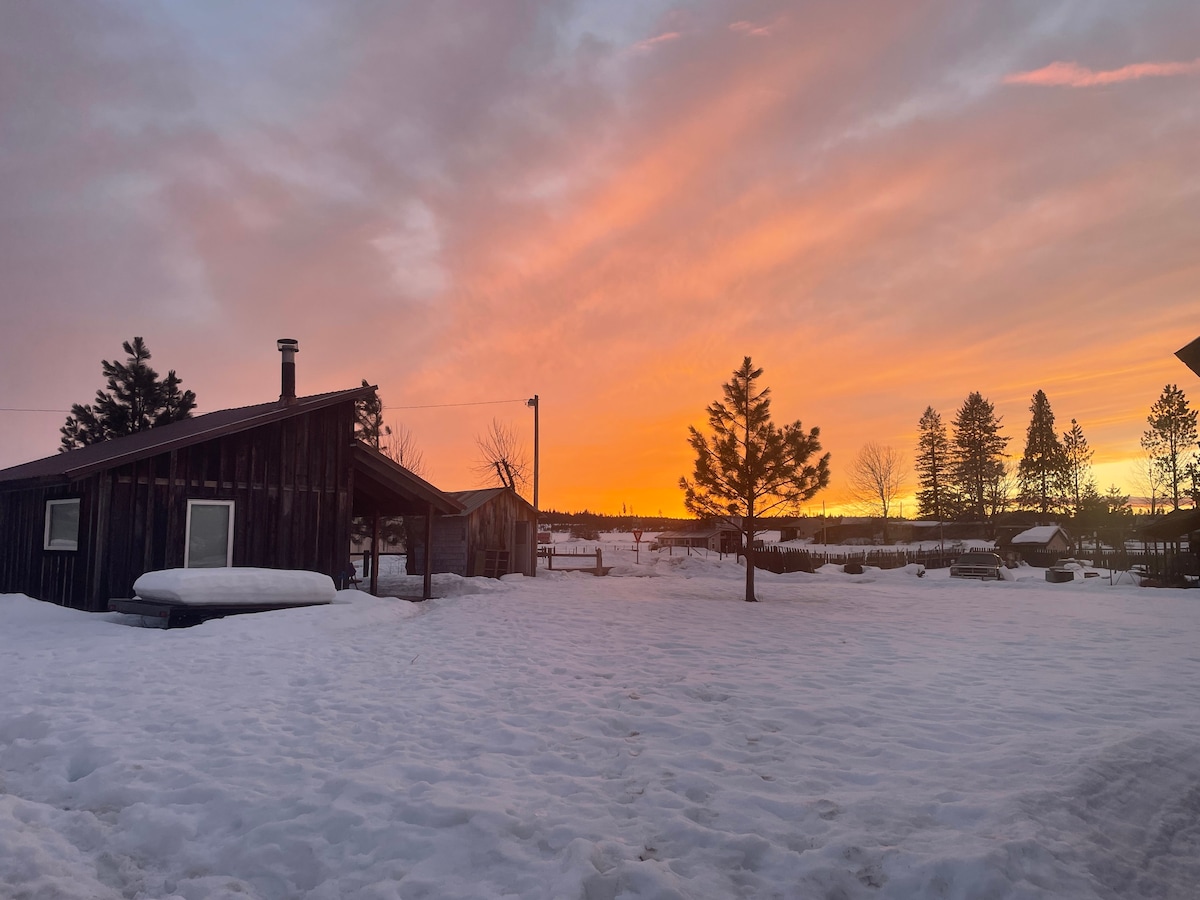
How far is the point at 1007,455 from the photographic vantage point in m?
69.3

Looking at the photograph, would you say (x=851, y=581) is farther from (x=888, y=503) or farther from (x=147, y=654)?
(x=888, y=503)

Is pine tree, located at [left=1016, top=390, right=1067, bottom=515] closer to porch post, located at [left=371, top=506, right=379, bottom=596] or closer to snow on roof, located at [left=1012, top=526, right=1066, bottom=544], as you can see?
snow on roof, located at [left=1012, top=526, right=1066, bottom=544]

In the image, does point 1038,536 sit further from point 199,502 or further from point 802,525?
point 199,502

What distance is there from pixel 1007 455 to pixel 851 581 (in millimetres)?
48006

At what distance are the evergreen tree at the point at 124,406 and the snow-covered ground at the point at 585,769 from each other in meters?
25.6

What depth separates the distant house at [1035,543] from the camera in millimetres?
44625

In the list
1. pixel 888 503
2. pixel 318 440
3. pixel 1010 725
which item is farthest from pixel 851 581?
pixel 888 503

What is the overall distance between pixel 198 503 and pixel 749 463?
15.4m

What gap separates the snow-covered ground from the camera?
3.88 meters

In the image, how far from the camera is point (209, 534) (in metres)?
15.0

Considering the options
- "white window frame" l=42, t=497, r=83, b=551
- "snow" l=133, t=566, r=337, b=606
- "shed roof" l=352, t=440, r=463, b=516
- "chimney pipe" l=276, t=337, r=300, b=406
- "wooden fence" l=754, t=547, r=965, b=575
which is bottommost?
"wooden fence" l=754, t=547, r=965, b=575

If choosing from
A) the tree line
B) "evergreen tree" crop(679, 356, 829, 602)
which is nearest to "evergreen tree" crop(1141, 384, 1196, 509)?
the tree line

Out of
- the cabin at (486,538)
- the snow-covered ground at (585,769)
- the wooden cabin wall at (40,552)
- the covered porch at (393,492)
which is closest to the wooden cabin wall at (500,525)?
the cabin at (486,538)

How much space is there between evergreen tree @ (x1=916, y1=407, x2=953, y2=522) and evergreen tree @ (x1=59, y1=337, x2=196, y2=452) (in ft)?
216
